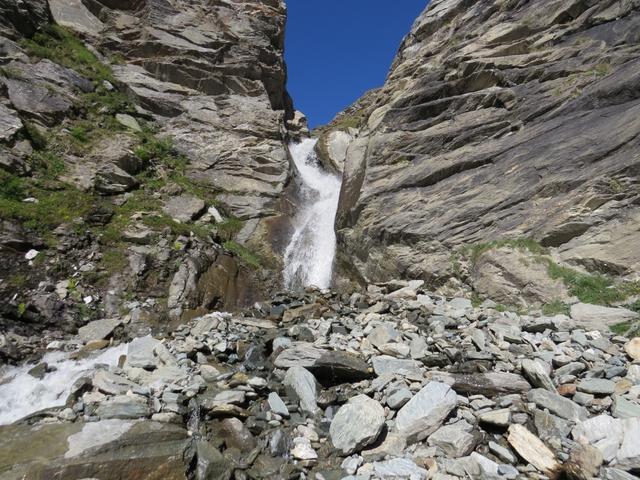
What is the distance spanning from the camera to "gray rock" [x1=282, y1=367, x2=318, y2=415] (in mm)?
6629

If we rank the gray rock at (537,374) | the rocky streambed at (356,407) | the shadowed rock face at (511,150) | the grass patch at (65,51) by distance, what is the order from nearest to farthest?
the rocky streambed at (356,407)
the gray rock at (537,374)
the shadowed rock face at (511,150)
the grass patch at (65,51)

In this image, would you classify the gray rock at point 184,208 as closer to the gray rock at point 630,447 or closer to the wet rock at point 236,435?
the wet rock at point 236,435

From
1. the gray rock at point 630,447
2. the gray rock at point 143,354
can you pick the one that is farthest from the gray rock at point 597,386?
the gray rock at point 143,354

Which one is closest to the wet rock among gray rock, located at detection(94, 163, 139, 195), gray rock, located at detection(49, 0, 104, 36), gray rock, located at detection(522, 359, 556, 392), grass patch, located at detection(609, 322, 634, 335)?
gray rock, located at detection(522, 359, 556, 392)

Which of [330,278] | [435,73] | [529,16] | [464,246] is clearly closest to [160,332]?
[330,278]

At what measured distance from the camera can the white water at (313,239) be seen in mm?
17109

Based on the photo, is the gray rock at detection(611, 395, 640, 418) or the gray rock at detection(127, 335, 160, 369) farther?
the gray rock at detection(127, 335, 160, 369)

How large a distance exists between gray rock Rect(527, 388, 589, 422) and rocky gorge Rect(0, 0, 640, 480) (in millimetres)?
39

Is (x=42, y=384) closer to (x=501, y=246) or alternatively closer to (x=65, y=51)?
(x=501, y=246)

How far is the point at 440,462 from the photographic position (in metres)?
5.06

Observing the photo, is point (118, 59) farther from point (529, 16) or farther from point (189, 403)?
point (189, 403)

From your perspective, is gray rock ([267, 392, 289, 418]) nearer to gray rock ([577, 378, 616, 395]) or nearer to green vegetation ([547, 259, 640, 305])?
gray rock ([577, 378, 616, 395])

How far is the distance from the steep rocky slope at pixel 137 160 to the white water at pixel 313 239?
2.68ft

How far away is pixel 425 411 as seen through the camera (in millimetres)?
5801
